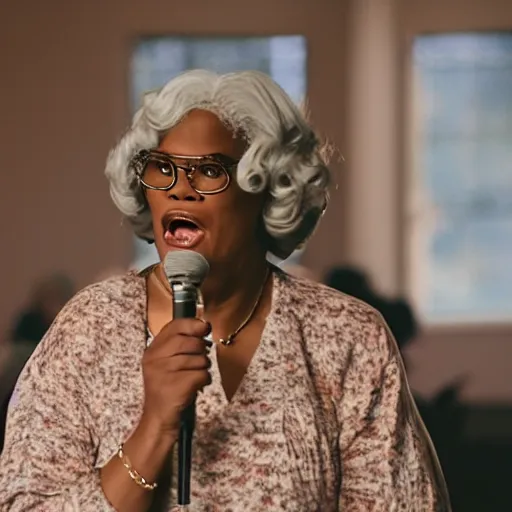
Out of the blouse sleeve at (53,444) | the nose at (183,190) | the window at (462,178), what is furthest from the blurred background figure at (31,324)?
the window at (462,178)

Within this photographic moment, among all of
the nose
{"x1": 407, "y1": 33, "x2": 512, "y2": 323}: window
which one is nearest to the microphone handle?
the nose

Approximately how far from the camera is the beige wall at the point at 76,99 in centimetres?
218

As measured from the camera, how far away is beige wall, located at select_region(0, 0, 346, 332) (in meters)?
2.18

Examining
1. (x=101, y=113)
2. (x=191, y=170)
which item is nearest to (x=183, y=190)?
(x=191, y=170)

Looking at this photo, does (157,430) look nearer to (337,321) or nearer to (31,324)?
(337,321)

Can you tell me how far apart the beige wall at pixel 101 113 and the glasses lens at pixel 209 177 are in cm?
101

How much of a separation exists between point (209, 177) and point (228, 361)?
186 mm

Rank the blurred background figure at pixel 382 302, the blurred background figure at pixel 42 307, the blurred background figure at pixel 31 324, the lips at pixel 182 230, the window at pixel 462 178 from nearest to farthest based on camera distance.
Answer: the lips at pixel 182 230 → the blurred background figure at pixel 31 324 → the blurred background figure at pixel 42 307 → the blurred background figure at pixel 382 302 → the window at pixel 462 178

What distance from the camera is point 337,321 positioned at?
117 cm

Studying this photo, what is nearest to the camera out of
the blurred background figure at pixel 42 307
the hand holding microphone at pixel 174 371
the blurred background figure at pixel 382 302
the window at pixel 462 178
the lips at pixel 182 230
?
the hand holding microphone at pixel 174 371

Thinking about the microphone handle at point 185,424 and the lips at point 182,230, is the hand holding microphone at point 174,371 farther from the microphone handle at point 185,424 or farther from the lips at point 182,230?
the lips at point 182,230

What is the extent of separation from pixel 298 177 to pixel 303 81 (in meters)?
1.06

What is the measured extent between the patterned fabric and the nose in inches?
4.2

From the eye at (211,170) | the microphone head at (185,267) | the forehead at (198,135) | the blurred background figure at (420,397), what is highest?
the forehead at (198,135)
